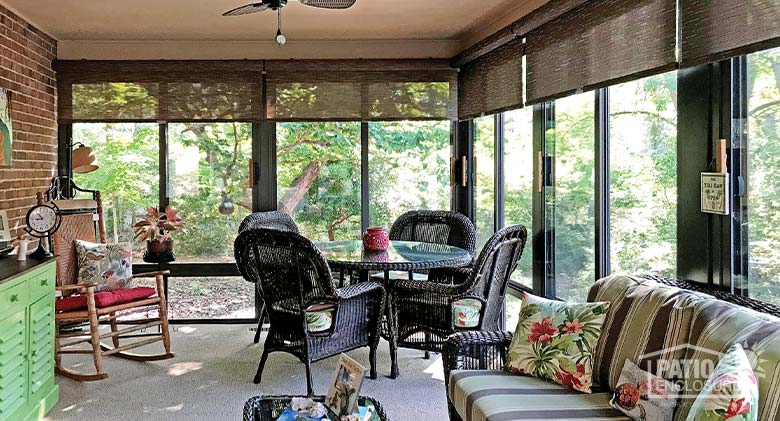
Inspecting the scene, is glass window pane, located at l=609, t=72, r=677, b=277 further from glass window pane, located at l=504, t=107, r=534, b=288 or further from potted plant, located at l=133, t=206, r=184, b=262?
potted plant, located at l=133, t=206, r=184, b=262

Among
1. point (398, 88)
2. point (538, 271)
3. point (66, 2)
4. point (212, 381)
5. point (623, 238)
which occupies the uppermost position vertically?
point (66, 2)

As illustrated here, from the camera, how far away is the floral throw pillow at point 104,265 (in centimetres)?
434

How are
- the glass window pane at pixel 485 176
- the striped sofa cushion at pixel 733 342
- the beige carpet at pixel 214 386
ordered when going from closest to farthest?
the striped sofa cushion at pixel 733 342 → the beige carpet at pixel 214 386 → the glass window pane at pixel 485 176

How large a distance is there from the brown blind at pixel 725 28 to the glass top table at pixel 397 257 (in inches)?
69.3

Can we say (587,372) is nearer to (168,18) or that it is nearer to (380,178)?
(380,178)

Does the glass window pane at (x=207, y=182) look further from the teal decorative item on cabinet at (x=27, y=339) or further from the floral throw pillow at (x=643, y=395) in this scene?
the floral throw pillow at (x=643, y=395)

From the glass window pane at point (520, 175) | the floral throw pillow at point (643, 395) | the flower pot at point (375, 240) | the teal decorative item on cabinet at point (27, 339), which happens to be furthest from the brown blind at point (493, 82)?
the teal decorative item on cabinet at point (27, 339)

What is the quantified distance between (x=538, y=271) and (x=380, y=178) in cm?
188

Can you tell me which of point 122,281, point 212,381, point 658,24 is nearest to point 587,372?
point 658,24

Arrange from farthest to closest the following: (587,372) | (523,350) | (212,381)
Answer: (212,381) < (523,350) < (587,372)

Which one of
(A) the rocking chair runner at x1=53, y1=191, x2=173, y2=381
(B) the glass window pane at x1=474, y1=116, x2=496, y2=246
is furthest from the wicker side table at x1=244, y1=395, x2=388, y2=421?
(B) the glass window pane at x1=474, y1=116, x2=496, y2=246

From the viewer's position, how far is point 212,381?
3877mm

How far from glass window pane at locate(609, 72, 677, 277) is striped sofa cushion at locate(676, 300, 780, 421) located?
30.4 inches

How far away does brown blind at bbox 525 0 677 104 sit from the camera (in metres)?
2.76
